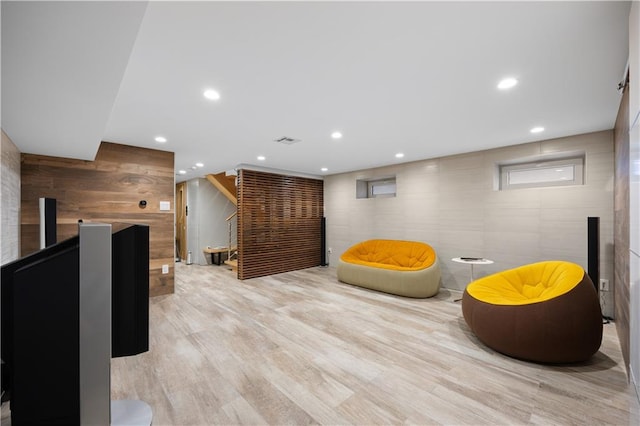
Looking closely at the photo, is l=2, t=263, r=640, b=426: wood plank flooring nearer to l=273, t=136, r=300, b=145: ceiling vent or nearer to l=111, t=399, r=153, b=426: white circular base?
l=111, t=399, r=153, b=426: white circular base

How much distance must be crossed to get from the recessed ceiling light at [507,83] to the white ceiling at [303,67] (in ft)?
0.20

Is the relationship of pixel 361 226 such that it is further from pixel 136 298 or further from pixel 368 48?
pixel 136 298

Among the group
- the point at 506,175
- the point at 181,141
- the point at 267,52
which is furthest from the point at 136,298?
the point at 506,175

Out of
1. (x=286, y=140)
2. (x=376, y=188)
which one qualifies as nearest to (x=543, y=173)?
(x=376, y=188)

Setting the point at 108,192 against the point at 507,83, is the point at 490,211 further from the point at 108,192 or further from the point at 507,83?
the point at 108,192

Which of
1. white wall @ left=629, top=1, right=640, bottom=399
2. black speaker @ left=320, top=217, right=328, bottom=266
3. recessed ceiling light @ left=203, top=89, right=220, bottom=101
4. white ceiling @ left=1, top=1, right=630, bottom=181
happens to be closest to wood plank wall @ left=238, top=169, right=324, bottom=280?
black speaker @ left=320, top=217, right=328, bottom=266

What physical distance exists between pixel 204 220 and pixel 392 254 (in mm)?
5161

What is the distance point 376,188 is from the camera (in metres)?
6.61

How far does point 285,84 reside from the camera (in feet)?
7.43

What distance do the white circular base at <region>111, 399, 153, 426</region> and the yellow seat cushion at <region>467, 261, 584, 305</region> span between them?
2859 mm

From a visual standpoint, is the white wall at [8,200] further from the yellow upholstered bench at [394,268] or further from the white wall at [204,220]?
the white wall at [204,220]

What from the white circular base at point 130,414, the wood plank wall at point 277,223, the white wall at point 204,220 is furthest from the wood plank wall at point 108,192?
the white circular base at point 130,414

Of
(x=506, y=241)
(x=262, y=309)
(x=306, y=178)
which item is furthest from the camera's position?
(x=306, y=178)

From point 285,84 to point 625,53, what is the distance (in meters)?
2.38
